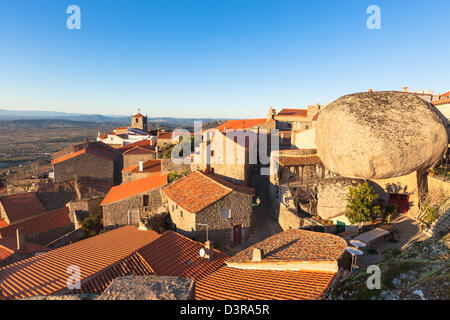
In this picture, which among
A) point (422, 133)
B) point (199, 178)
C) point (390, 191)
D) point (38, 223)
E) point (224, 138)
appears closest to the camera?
point (422, 133)

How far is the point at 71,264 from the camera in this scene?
13.1 meters

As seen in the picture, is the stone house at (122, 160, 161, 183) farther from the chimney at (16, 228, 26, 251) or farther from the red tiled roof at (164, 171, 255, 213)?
the chimney at (16, 228, 26, 251)

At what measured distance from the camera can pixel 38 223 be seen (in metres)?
26.7

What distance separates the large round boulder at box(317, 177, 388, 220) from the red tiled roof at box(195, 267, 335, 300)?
356 inches

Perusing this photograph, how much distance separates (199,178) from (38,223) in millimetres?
18974

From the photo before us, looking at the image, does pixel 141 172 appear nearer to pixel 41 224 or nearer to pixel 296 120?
pixel 41 224

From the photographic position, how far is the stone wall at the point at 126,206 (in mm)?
22500

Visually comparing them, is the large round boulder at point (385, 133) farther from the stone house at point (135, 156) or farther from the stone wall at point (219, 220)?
the stone house at point (135, 156)

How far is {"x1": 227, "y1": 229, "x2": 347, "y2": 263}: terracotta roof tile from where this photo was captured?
9578mm

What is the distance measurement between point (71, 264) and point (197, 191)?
28.8 feet

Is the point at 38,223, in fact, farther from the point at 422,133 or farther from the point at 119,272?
the point at 422,133

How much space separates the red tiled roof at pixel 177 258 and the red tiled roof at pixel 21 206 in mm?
23166

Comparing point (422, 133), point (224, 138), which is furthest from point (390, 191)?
point (224, 138)

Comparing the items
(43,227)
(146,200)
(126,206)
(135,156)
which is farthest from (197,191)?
(135,156)
